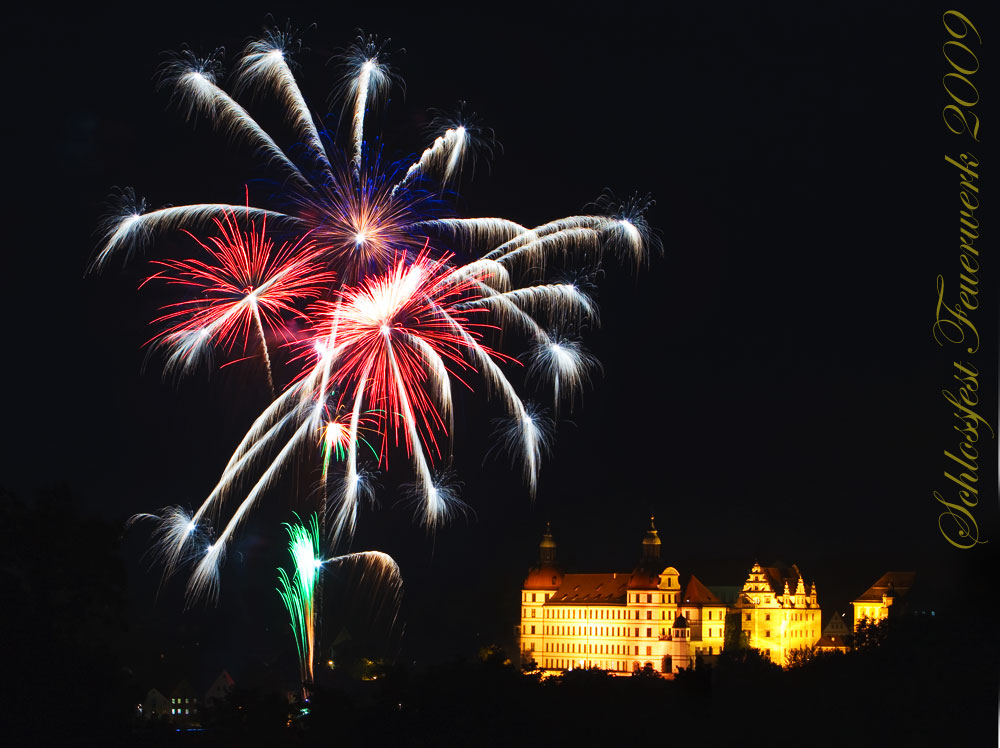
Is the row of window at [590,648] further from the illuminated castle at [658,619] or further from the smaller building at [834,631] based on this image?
the smaller building at [834,631]

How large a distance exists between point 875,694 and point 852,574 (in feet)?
276

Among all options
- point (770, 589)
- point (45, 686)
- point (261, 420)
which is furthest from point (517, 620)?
point (45, 686)

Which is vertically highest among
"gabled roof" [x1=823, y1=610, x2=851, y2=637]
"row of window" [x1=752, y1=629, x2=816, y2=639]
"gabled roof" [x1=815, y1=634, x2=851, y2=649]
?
"gabled roof" [x1=823, y1=610, x2=851, y2=637]

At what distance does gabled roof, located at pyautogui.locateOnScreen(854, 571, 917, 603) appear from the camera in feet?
357

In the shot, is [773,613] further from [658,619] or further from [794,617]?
[658,619]

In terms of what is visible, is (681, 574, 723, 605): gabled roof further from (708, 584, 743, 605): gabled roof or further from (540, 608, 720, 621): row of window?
(708, 584, 743, 605): gabled roof

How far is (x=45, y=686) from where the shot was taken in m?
29.7

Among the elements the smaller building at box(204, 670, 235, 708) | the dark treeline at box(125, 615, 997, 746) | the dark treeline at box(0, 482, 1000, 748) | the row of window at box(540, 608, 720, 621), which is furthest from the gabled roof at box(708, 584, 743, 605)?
the dark treeline at box(0, 482, 1000, 748)

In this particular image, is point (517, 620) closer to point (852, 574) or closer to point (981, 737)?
point (852, 574)

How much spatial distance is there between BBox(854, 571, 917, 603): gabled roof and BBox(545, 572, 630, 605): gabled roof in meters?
19.2

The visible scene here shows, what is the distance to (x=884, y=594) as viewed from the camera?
110 m

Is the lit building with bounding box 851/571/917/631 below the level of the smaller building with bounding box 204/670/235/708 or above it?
above

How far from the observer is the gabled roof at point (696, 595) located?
358 feet

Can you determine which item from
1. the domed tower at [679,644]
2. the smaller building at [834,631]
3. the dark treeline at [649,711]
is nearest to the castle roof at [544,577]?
the domed tower at [679,644]
